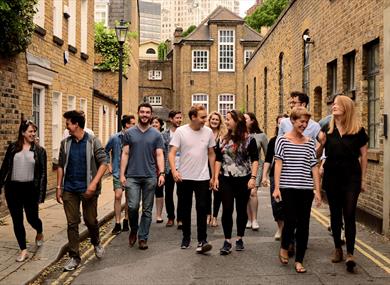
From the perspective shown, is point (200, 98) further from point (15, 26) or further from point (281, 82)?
point (15, 26)

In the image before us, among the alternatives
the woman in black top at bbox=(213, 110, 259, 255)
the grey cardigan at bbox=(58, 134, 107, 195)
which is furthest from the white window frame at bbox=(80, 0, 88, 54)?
the grey cardigan at bbox=(58, 134, 107, 195)

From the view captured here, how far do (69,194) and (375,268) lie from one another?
12.4ft

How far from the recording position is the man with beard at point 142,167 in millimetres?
8594

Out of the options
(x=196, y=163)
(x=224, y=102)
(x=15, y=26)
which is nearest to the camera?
(x=196, y=163)

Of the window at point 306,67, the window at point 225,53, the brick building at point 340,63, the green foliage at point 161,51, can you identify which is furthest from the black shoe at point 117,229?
the green foliage at point 161,51

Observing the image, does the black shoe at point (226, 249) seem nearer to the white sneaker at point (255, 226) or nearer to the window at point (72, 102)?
the white sneaker at point (255, 226)

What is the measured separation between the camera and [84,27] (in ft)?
66.5

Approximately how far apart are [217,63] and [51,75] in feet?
151

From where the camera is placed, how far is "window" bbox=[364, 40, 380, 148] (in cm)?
1170

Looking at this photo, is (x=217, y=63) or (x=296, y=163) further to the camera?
(x=217, y=63)

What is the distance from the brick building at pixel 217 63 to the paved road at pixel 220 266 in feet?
167

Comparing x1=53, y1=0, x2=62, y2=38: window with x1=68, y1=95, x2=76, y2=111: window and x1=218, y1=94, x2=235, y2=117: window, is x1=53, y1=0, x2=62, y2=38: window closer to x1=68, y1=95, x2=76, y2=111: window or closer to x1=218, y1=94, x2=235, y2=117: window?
x1=68, y1=95, x2=76, y2=111: window

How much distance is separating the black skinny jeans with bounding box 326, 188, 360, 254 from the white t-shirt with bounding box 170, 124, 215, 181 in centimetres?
178

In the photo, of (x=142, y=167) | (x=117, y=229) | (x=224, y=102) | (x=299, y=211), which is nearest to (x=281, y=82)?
(x=117, y=229)
